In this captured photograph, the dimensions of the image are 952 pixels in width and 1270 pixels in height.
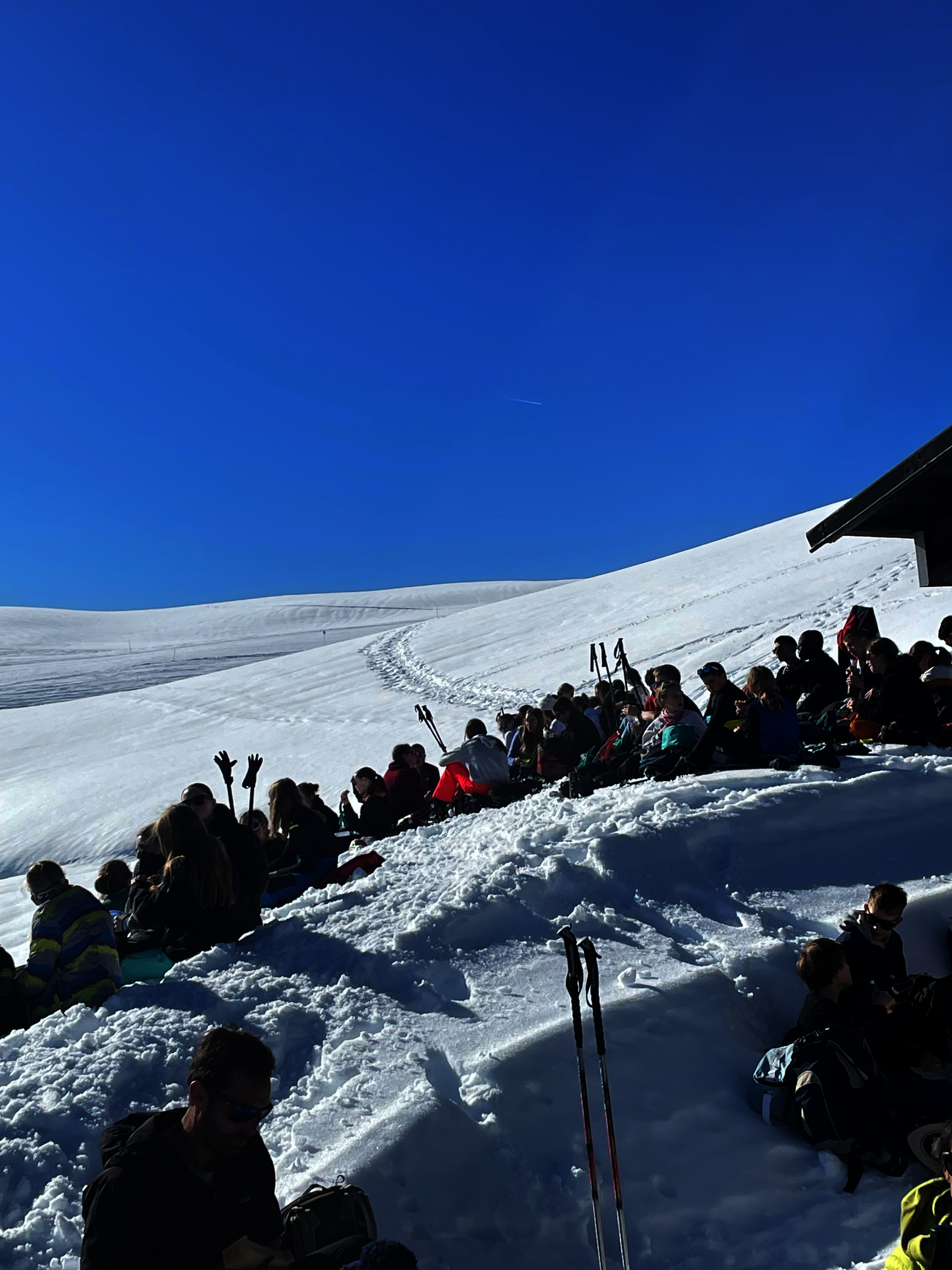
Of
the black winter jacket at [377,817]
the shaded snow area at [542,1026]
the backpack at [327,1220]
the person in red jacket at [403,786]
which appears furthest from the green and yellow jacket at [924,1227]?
the person in red jacket at [403,786]

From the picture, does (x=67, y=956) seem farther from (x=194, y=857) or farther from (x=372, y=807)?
(x=372, y=807)

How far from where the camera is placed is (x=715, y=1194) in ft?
11.2

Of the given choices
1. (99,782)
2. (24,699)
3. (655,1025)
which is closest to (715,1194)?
(655,1025)

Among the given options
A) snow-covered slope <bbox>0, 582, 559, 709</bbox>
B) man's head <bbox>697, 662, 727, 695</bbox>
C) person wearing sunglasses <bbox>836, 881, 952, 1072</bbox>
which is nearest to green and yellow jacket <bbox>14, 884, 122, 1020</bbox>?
person wearing sunglasses <bbox>836, 881, 952, 1072</bbox>

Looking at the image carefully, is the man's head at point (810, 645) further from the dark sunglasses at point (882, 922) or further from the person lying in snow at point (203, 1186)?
the person lying in snow at point (203, 1186)

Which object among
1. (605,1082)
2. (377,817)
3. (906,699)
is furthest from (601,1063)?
(377,817)

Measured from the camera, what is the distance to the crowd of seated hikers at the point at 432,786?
188 inches

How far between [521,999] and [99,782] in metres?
19.8

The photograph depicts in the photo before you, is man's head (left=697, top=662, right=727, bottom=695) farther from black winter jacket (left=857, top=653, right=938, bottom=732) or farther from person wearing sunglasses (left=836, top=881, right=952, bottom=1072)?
person wearing sunglasses (left=836, top=881, right=952, bottom=1072)

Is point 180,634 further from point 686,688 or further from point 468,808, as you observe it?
point 468,808

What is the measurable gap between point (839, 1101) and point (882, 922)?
3.87 ft

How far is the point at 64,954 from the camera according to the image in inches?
185

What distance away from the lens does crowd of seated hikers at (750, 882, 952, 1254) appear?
3.37 m

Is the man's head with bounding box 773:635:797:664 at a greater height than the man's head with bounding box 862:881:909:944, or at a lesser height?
greater
